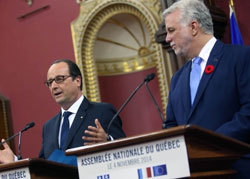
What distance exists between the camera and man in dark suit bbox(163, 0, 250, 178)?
7.44ft

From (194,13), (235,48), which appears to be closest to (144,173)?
(235,48)

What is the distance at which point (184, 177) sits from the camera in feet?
5.86

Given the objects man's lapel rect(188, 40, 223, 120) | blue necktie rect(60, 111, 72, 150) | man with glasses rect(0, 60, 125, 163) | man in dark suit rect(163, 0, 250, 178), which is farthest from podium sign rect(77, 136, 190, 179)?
blue necktie rect(60, 111, 72, 150)

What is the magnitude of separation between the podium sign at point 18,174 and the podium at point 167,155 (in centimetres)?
32

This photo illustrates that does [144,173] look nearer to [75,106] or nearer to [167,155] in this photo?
[167,155]

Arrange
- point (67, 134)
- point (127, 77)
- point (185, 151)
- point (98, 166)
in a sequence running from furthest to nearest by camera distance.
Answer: point (127, 77) < point (67, 134) < point (98, 166) < point (185, 151)

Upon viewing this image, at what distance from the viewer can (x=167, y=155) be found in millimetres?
1824

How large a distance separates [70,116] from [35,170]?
37.3 inches

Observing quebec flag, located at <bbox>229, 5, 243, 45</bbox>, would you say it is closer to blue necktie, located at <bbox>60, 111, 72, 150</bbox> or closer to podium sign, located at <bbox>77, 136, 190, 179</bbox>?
blue necktie, located at <bbox>60, 111, 72, 150</bbox>

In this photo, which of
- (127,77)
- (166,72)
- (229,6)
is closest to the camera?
(229,6)

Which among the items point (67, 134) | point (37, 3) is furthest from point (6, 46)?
point (67, 134)

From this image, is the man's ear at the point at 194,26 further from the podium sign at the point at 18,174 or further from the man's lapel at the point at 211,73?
the podium sign at the point at 18,174

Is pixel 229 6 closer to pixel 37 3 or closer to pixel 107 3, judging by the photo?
pixel 107 3

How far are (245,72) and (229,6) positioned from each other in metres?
2.93
